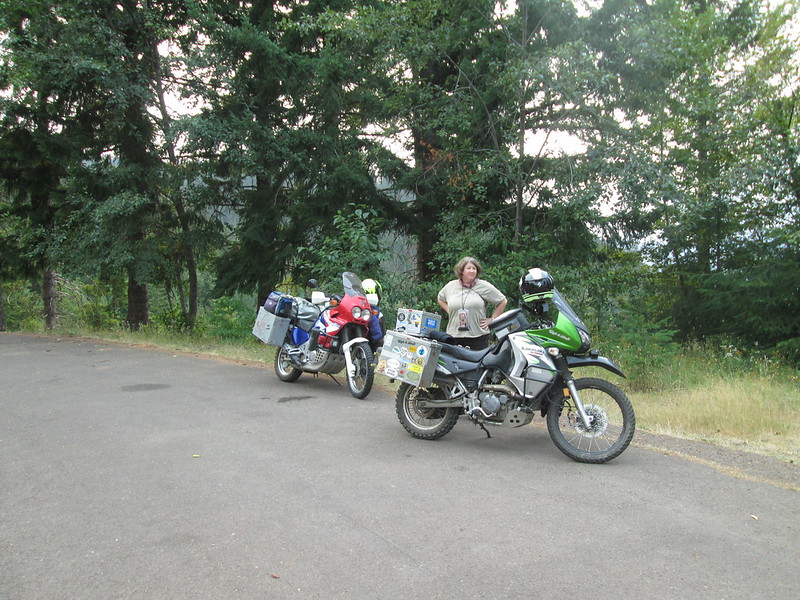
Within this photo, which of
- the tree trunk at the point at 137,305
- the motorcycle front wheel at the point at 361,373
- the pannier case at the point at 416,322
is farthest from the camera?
the tree trunk at the point at 137,305

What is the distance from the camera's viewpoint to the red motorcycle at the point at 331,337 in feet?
26.8

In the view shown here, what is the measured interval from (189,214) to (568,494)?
15.9 m

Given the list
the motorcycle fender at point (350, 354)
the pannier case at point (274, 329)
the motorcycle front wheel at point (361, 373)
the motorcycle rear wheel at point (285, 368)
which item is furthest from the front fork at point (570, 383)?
the pannier case at point (274, 329)

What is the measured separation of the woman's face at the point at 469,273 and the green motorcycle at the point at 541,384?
4.59 ft

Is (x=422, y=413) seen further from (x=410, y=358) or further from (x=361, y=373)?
(x=361, y=373)

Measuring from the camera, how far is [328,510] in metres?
4.29

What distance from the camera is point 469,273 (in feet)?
24.1

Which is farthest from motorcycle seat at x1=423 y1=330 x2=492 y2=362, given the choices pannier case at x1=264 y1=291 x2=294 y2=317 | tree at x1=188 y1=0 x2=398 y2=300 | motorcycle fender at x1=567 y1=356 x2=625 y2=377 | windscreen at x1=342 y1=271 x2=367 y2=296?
tree at x1=188 y1=0 x2=398 y2=300

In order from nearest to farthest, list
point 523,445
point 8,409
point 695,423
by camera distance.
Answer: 1. point 523,445
2. point 695,423
3. point 8,409

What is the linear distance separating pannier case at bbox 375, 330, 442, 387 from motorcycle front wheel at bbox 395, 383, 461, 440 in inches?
9.5

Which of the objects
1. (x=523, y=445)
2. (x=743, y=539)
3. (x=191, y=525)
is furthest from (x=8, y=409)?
(x=743, y=539)

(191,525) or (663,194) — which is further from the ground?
(663,194)

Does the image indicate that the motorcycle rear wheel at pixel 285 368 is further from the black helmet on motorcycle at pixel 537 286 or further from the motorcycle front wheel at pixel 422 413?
the black helmet on motorcycle at pixel 537 286

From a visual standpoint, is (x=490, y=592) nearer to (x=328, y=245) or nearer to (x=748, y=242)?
(x=328, y=245)
